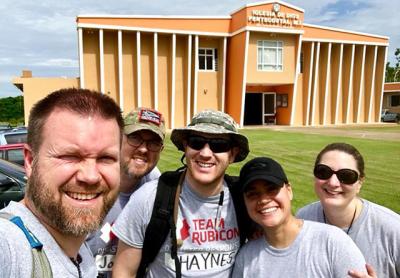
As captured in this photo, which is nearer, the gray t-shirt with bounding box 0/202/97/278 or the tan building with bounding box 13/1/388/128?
the gray t-shirt with bounding box 0/202/97/278

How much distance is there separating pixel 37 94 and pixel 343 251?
27.3 m

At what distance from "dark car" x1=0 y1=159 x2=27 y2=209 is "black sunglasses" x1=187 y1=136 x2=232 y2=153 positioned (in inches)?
164

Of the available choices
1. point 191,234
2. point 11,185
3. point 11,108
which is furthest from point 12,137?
point 11,108

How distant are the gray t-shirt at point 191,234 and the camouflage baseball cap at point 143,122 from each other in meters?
0.74

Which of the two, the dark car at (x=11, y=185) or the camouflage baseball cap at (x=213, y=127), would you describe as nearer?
the camouflage baseball cap at (x=213, y=127)

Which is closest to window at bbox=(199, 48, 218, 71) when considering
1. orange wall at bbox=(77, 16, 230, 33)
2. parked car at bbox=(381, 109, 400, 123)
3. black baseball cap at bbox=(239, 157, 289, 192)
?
orange wall at bbox=(77, 16, 230, 33)

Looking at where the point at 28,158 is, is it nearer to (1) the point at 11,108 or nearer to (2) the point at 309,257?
(2) the point at 309,257

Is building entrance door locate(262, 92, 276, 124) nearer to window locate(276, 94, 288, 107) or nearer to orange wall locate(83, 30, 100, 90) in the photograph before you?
window locate(276, 94, 288, 107)

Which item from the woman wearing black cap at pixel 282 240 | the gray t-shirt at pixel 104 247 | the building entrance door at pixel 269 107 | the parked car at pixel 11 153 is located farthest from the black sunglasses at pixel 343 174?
the building entrance door at pixel 269 107

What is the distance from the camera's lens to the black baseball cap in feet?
7.34

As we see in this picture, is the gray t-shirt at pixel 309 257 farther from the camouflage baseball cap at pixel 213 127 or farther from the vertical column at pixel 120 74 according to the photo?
the vertical column at pixel 120 74

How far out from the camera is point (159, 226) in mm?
2322

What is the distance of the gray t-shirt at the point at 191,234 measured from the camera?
7.75 ft

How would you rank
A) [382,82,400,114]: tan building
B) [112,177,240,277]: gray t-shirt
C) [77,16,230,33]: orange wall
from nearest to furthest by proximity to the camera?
[112,177,240,277]: gray t-shirt, [77,16,230,33]: orange wall, [382,82,400,114]: tan building
